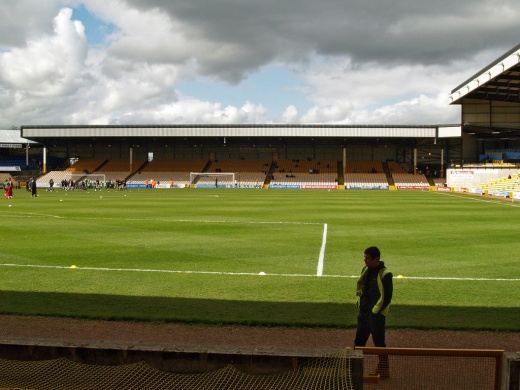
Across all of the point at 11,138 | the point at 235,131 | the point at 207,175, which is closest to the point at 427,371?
the point at 235,131

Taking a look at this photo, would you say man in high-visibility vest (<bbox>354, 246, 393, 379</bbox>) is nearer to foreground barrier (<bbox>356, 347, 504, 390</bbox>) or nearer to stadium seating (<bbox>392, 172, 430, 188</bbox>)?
foreground barrier (<bbox>356, 347, 504, 390</bbox>)

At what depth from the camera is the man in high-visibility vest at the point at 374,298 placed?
22.1ft

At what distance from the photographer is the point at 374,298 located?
6.83 m

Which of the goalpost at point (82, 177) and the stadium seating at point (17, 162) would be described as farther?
the stadium seating at point (17, 162)

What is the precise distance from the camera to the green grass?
31.8ft

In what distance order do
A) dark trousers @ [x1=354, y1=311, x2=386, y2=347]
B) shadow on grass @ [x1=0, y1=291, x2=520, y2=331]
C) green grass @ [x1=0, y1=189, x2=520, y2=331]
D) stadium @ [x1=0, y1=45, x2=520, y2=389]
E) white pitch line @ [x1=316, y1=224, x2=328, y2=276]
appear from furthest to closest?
1. white pitch line @ [x1=316, y1=224, x2=328, y2=276]
2. green grass @ [x1=0, y1=189, x2=520, y2=331]
3. shadow on grass @ [x1=0, y1=291, x2=520, y2=331]
4. dark trousers @ [x1=354, y1=311, x2=386, y2=347]
5. stadium @ [x1=0, y1=45, x2=520, y2=389]

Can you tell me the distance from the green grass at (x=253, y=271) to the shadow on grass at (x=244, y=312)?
0.02 meters

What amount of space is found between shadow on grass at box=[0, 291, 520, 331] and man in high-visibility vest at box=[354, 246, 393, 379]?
82.5 inches

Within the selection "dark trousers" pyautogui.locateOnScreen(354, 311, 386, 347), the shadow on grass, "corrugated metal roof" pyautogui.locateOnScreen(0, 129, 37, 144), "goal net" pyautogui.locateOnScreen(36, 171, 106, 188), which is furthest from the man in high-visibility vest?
"corrugated metal roof" pyautogui.locateOnScreen(0, 129, 37, 144)

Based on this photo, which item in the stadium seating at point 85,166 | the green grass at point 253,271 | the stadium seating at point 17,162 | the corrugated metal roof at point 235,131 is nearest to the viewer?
the green grass at point 253,271

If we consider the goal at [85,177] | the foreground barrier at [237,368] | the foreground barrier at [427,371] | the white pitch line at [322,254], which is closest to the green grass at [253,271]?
the white pitch line at [322,254]

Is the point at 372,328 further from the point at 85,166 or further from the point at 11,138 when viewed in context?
the point at 11,138

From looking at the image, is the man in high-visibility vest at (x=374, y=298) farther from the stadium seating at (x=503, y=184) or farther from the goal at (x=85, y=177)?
the goal at (x=85, y=177)

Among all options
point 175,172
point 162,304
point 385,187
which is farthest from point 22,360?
point 175,172
